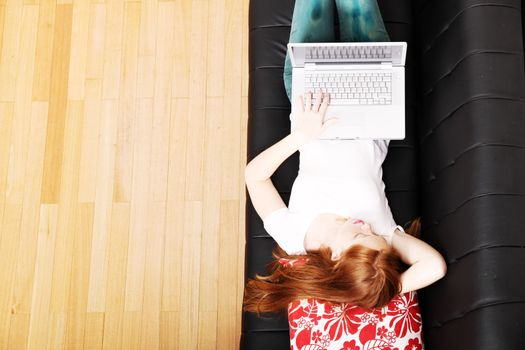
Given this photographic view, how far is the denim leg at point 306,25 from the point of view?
5.77 feet

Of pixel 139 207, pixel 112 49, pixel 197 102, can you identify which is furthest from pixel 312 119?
pixel 112 49

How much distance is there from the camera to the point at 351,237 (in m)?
1.45

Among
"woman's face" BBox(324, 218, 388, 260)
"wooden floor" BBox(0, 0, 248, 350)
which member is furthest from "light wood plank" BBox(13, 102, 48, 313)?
"woman's face" BBox(324, 218, 388, 260)

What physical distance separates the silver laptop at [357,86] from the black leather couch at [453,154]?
0.16 m

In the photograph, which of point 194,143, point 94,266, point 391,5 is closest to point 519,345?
point 391,5

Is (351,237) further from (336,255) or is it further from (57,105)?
(57,105)

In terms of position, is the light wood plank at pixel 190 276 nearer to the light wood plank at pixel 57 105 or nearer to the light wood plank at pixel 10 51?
the light wood plank at pixel 57 105

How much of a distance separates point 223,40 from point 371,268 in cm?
137

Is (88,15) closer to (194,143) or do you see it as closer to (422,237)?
(194,143)

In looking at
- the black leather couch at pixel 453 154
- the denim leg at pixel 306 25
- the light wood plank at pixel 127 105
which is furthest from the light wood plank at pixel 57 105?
the denim leg at pixel 306 25

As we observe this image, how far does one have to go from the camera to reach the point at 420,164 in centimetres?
177

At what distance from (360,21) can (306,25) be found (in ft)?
0.62

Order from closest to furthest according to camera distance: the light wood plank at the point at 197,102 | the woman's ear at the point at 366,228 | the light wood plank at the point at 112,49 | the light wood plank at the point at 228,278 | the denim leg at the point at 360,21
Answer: the woman's ear at the point at 366,228 → the denim leg at the point at 360,21 → the light wood plank at the point at 228,278 → the light wood plank at the point at 197,102 → the light wood plank at the point at 112,49

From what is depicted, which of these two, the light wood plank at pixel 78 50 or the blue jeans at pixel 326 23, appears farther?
the light wood plank at pixel 78 50
